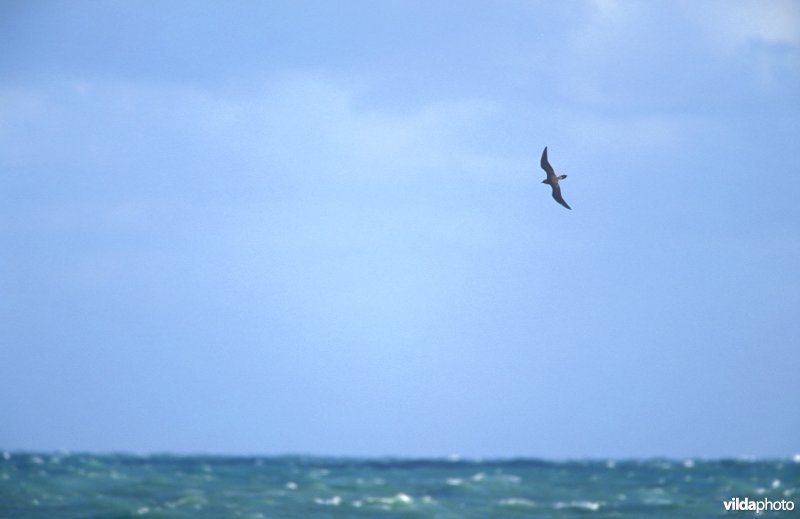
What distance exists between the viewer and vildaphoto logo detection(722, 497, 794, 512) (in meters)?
23.6

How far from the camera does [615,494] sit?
1070 inches

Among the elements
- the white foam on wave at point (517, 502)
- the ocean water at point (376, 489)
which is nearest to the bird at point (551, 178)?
the ocean water at point (376, 489)

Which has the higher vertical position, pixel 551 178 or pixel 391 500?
pixel 551 178

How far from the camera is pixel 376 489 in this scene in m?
28.0

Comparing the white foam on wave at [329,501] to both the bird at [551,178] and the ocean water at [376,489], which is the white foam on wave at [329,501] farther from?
the bird at [551,178]

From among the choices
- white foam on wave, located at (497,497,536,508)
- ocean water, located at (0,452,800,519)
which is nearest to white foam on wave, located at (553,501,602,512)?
ocean water, located at (0,452,800,519)

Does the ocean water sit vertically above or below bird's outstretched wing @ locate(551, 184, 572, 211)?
below

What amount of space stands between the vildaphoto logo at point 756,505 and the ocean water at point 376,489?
309 mm

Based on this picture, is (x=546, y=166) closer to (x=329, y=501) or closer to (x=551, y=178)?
(x=551, y=178)

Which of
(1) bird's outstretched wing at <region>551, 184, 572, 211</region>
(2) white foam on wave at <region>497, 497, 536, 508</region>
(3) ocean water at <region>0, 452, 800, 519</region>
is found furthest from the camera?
(2) white foam on wave at <region>497, 497, 536, 508</region>

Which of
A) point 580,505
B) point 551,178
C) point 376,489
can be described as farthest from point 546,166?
point 376,489

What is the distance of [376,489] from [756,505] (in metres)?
8.27

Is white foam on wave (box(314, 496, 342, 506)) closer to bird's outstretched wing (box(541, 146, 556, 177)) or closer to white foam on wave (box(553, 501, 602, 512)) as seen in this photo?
white foam on wave (box(553, 501, 602, 512))

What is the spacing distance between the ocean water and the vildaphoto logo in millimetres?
309
